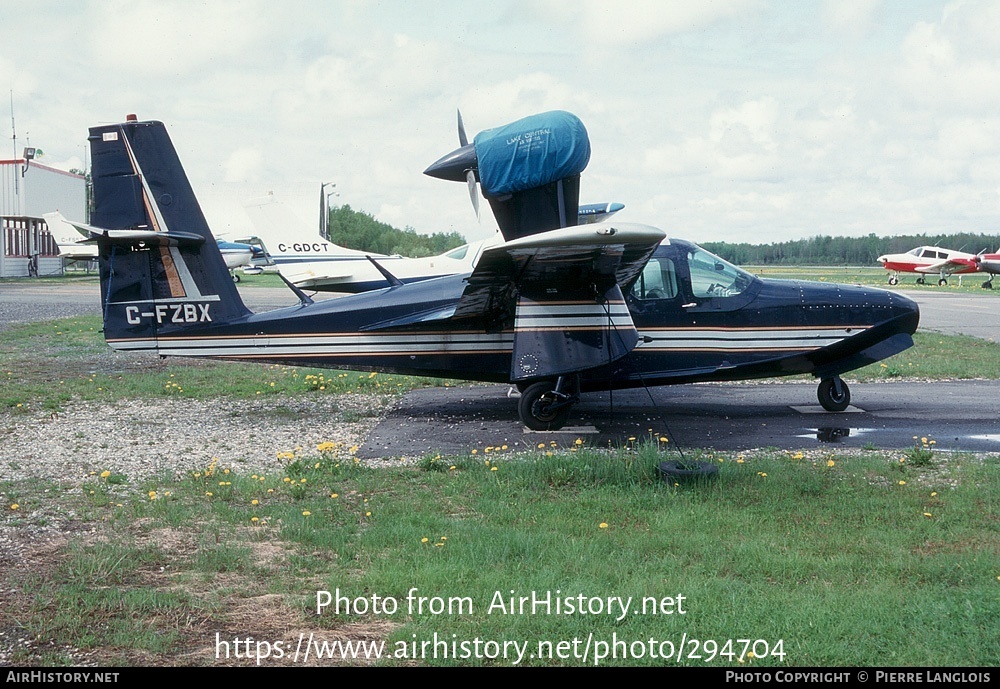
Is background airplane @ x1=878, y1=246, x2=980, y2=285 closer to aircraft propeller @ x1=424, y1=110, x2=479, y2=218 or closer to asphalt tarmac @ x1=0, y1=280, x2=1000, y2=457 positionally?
asphalt tarmac @ x1=0, y1=280, x2=1000, y2=457

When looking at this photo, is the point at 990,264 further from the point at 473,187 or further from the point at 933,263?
the point at 473,187

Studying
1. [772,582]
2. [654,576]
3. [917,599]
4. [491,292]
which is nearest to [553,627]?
[654,576]

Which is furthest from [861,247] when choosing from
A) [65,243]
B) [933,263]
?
[65,243]

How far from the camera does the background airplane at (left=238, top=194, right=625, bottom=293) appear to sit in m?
18.4

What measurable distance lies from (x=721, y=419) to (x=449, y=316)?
3421mm

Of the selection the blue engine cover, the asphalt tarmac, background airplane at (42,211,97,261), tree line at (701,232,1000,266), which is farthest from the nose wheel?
tree line at (701,232,1000,266)

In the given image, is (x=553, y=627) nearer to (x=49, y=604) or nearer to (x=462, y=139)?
(x=49, y=604)

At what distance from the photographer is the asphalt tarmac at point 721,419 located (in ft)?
28.2

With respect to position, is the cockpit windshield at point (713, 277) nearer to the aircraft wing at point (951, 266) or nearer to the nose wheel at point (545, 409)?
the nose wheel at point (545, 409)

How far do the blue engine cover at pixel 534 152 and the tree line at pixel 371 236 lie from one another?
57169mm

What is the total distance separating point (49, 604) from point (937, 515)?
552cm

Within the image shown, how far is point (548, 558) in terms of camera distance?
16.3 feet

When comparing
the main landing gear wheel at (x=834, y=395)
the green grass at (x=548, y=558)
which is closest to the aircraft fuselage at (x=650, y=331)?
the main landing gear wheel at (x=834, y=395)

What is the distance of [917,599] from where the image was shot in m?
4.32
